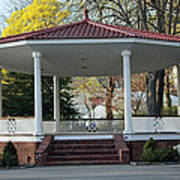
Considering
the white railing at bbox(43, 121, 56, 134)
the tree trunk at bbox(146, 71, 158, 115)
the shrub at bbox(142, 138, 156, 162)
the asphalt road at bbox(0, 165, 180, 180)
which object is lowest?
the asphalt road at bbox(0, 165, 180, 180)

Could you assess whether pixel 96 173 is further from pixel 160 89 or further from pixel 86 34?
pixel 160 89

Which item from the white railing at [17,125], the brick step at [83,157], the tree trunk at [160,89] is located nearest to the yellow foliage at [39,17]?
the tree trunk at [160,89]

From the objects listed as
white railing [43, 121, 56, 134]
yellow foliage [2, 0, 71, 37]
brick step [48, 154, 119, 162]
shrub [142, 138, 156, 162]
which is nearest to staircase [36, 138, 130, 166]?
brick step [48, 154, 119, 162]

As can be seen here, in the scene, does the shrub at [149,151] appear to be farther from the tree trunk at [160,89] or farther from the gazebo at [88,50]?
the tree trunk at [160,89]

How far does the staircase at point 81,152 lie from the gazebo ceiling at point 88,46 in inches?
153

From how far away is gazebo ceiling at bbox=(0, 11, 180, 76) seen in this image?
1653 cm

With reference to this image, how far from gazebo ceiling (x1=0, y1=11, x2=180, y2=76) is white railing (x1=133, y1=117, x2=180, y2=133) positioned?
118 inches

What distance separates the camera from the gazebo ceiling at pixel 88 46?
16.5m

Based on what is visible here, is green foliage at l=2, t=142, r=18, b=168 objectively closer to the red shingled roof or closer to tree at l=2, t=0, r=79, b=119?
the red shingled roof

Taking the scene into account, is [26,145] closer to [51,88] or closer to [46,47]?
[46,47]

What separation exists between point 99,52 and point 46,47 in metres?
2.46

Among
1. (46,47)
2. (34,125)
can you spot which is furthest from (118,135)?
(46,47)

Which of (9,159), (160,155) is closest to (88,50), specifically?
(160,155)

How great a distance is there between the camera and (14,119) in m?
18.2
